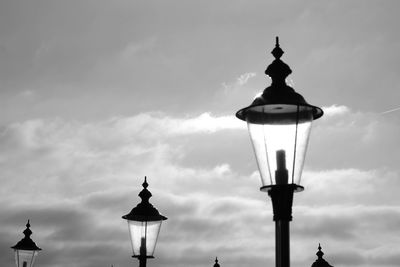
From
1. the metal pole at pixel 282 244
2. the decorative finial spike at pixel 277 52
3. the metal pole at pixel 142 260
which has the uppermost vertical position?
the decorative finial spike at pixel 277 52

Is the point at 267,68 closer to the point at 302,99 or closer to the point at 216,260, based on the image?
the point at 302,99

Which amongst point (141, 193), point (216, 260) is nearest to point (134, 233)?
point (141, 193)

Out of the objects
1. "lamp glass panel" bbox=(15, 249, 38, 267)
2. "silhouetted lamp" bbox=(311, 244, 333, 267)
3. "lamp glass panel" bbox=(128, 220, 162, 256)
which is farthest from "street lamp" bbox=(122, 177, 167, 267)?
"silhouetted lamp" bbox=(311, 244, 333, 267)

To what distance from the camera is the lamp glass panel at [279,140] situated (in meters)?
7.40

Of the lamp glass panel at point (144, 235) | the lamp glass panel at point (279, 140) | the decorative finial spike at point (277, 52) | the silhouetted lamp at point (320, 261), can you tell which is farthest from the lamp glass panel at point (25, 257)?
the lamp glass panel at point (279, 140)

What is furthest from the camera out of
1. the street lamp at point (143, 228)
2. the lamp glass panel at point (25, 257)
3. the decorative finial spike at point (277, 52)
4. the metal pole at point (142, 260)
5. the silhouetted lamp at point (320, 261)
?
the silhouetted lamp at point (320, 261)

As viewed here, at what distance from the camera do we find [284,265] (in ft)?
23.7

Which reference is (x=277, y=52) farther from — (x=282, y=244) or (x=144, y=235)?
(x=144, y=235)

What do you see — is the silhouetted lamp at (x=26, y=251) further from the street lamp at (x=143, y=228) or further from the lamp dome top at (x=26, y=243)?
the street lamp at (x=143, y=228)

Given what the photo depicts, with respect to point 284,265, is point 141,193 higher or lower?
higher

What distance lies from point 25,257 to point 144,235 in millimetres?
6759

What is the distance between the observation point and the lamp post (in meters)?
7.39

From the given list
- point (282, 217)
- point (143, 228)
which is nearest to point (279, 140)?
point (282, 217)

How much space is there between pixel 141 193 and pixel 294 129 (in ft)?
31.0
